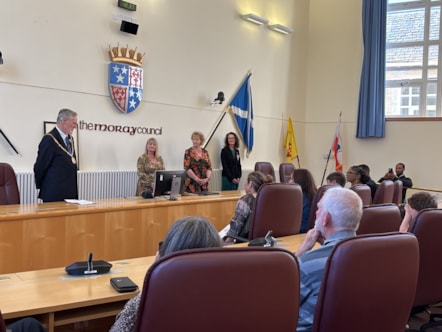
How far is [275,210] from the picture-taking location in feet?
10.6

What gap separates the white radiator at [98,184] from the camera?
18.4ft

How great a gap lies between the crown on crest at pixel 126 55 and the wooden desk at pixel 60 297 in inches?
187

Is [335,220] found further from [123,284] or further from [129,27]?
[129,27]

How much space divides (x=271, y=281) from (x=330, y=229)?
83 cm

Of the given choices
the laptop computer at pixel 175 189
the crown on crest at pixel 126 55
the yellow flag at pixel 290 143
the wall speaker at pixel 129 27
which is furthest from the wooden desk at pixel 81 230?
the yellow flag at pixel 290 143

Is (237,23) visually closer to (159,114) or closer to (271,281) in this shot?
(159,114)

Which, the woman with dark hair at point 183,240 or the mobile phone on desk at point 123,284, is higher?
the woman with dark hair at point 183,240

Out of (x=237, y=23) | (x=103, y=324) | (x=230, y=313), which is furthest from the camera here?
(x=237, y=23)

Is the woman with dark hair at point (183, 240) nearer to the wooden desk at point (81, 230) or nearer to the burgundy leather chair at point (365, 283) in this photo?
the burgundy leather chair at point (365, 283)

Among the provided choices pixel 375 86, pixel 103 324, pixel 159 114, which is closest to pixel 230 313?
pixel 103 324

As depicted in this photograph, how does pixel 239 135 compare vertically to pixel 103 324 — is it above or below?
above

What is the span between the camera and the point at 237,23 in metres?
8.53

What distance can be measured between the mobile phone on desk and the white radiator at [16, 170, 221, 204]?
13.2 feet

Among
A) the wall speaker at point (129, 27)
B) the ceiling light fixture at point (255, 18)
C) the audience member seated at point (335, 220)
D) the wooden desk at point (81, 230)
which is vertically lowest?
the wooden desk at point (81, 230)
